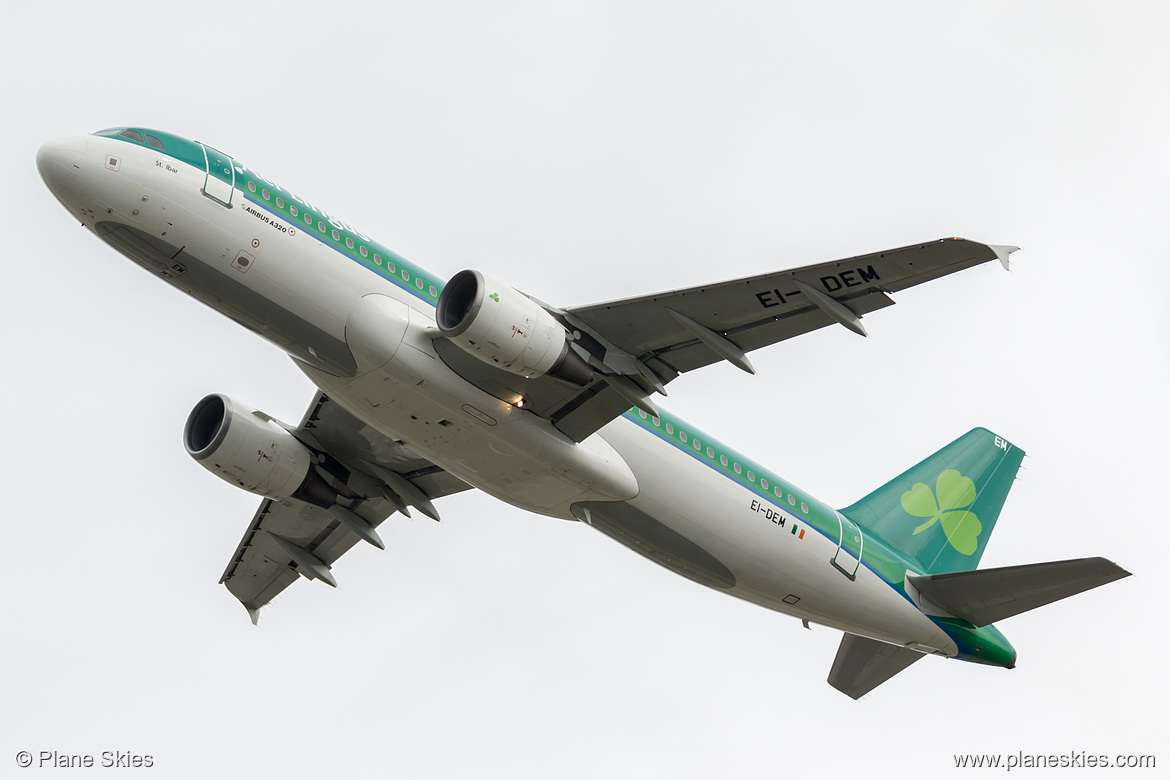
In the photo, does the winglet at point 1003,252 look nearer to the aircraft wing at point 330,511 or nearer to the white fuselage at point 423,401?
the white fuselage at point 423,401

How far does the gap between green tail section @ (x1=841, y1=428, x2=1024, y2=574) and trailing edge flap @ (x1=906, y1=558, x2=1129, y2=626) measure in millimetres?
1832

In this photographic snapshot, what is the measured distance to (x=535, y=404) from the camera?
71.7 ft

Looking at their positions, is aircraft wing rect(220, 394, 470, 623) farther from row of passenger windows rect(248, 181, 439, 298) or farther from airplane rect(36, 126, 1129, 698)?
row of passenger windows rect(248, 181, 439, 298)

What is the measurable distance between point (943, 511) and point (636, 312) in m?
12.2

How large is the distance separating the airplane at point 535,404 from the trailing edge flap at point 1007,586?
0.05m

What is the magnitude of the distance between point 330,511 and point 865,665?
13.1 meters

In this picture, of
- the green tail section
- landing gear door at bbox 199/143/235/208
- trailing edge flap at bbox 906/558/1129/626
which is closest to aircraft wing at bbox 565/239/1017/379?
landing gear door at bbox 199/143/235/208

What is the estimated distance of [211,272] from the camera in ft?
66.0

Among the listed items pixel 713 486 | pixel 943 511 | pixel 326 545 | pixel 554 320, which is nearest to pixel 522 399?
pixel 554 320

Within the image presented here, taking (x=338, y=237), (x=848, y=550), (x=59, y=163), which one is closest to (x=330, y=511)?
(x=338, y=237)

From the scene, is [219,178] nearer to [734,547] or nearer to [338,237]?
[338,237]

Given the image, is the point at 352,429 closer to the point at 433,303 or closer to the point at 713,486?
the point at 433,303

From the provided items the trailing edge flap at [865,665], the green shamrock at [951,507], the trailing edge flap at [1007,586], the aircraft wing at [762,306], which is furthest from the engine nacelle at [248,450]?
the green shamrock at [951,507]

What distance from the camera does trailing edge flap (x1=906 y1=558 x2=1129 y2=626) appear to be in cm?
2358
